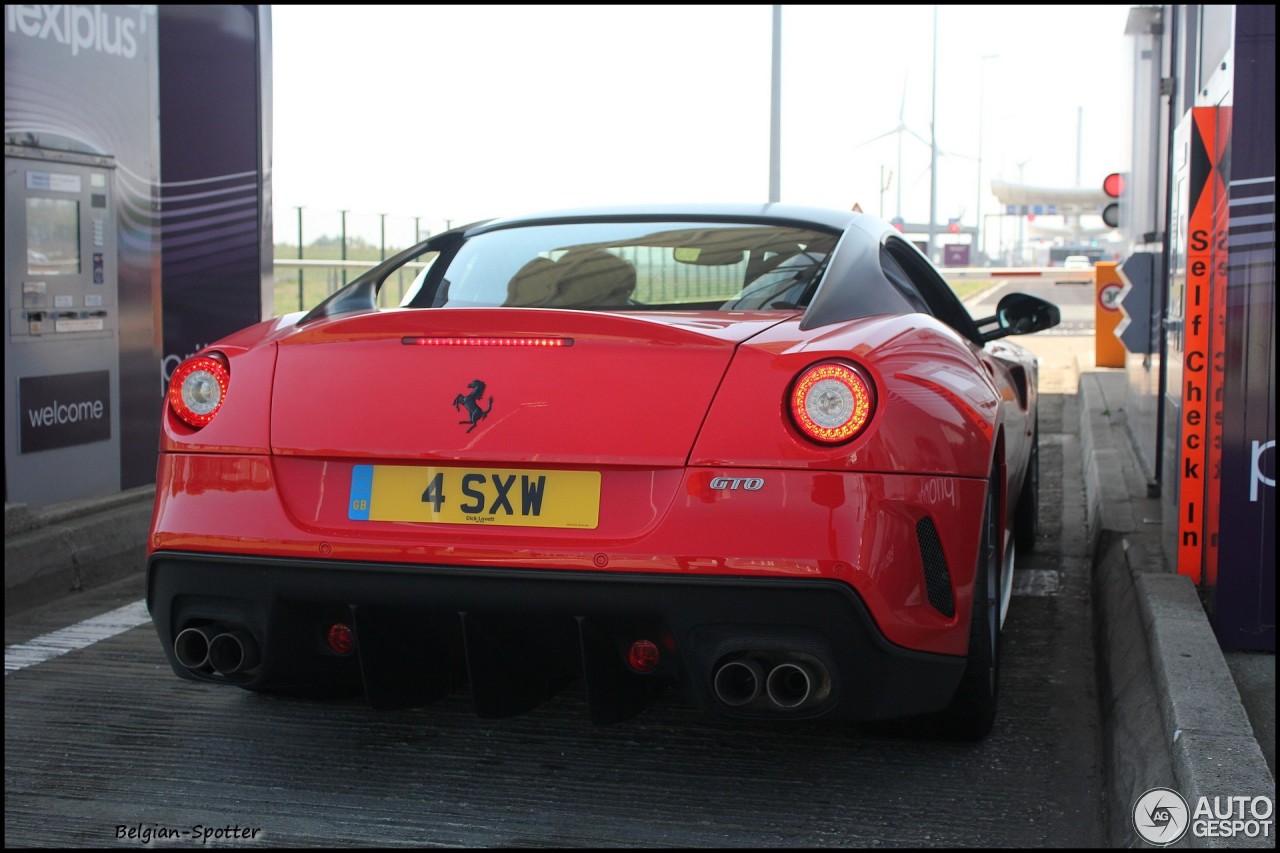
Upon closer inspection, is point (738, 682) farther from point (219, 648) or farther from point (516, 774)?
point (219, 648)

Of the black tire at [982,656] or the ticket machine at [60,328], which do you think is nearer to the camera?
the black tire at [982,656]

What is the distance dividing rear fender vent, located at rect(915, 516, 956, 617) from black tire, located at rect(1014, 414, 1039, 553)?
2729mm

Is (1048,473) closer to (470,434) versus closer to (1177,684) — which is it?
(1177,684)

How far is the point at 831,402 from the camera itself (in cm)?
286

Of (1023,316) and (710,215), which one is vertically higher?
(710,215)

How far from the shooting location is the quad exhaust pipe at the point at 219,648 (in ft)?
10.1

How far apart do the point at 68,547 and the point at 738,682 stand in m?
3.79

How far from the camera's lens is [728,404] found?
2.85 m

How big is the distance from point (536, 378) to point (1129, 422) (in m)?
7.17

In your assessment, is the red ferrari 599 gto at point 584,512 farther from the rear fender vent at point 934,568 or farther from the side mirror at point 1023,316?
the side mirror at point 1023,316

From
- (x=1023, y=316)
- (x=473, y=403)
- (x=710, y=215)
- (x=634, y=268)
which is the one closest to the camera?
(x=473, y=403)

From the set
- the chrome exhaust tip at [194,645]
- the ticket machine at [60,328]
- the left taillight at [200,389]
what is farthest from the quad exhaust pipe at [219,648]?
the ticket machine at [60,328]

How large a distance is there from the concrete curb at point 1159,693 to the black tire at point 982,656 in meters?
0.33

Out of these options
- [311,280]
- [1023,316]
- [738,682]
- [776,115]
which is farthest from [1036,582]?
[311,280]
